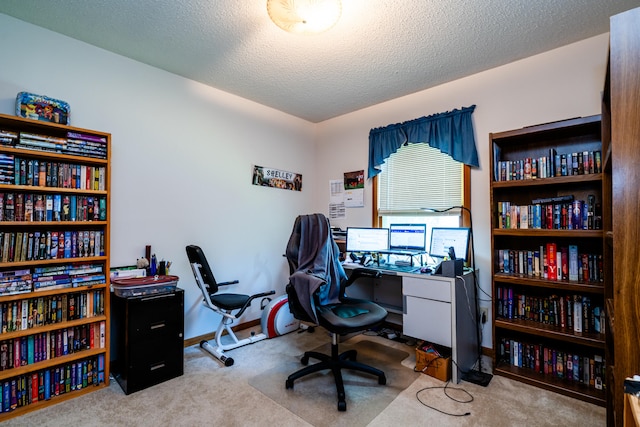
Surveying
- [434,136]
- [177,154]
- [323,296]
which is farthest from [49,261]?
[434,136]

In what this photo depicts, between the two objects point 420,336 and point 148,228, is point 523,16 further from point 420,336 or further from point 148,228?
point 148,228

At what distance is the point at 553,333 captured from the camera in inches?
82.5

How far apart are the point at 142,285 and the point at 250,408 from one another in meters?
1.15

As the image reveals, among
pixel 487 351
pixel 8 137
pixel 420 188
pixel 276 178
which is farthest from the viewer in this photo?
pixel 276 178

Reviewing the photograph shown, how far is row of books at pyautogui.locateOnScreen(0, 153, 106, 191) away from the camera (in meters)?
1.89

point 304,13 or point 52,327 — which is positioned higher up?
point 304,13

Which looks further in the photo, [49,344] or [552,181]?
[552,181]

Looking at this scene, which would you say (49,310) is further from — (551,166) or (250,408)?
(551,166)

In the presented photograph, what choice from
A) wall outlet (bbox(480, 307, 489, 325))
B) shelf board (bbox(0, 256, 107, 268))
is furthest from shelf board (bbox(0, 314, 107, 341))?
wall outlet (bbox(480, 307, 489, 325))

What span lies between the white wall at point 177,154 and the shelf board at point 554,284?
242 cm

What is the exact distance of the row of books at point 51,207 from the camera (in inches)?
75.2

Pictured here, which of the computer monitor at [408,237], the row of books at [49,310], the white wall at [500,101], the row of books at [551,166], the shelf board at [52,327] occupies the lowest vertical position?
the shelf board at [52,327]

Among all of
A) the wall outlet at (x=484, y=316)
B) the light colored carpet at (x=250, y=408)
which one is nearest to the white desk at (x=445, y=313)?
the wall outlet at (x=484, y=316)

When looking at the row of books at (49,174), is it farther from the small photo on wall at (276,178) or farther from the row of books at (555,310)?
the row of books at (555,310)
